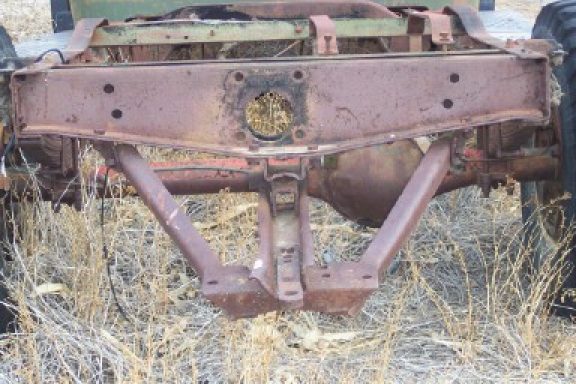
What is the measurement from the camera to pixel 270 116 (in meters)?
3.09

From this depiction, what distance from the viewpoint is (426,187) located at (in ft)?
9.26

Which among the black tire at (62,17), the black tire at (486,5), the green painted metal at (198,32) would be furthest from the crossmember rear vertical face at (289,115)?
the black tire at (62,17)

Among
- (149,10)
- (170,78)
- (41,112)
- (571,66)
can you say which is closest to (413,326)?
(571,66)

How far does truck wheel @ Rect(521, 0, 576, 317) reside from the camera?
3.35m

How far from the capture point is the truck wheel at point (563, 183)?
3.35m

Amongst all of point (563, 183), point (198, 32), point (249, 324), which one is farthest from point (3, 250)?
point (563, 183)

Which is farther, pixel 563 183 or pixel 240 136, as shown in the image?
pixel 563 183

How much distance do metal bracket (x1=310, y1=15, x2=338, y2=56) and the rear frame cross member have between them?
0.60m

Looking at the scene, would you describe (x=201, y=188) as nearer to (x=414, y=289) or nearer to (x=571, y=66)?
(x=414, y=289)

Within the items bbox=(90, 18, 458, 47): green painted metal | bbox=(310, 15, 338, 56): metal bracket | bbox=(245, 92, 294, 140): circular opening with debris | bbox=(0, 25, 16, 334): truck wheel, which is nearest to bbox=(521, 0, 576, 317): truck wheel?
bbox=(90, 18, 458, 47): green painted metal

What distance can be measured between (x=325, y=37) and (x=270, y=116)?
0.45 metres

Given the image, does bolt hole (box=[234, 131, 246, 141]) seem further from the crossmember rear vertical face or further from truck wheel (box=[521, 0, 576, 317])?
truck wheel (box=[521, 0, 576, 317])

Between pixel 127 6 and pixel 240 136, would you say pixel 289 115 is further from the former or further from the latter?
pixel 127 6

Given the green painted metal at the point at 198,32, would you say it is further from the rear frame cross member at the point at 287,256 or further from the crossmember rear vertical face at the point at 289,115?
the rear frame cross member at the point at 287,256
